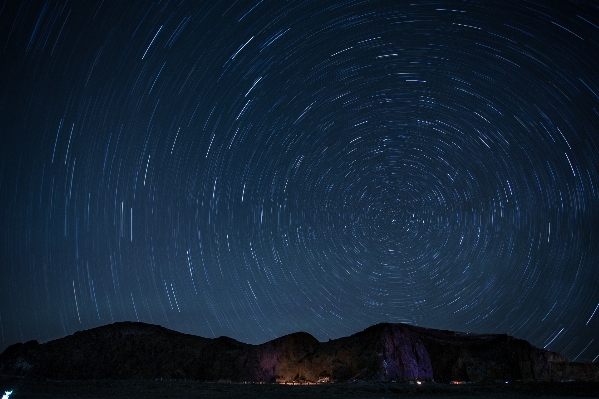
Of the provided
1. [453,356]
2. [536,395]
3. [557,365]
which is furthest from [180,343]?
[557,365]

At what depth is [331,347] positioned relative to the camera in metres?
44.1

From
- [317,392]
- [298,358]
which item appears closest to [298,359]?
[298,358]

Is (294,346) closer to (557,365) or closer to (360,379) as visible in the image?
(360,379)

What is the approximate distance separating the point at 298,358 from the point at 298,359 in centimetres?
10

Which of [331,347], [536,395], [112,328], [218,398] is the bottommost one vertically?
[536,395]

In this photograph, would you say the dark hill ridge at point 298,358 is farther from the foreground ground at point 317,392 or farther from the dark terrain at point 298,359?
the foreground ground at point 317,392

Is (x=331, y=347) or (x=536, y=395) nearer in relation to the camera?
(x=536, y=395)

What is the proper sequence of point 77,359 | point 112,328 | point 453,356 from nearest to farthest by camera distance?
point 453,356, point 77,359, point 112,328

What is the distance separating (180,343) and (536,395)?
113ft

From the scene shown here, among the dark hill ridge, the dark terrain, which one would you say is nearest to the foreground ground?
the dark terrain

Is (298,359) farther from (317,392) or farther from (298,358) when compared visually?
(317,392)

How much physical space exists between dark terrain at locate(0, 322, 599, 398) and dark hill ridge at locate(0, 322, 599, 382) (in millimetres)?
93

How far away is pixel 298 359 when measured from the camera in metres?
43.6

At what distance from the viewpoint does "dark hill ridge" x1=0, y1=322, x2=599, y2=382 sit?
136 feet
